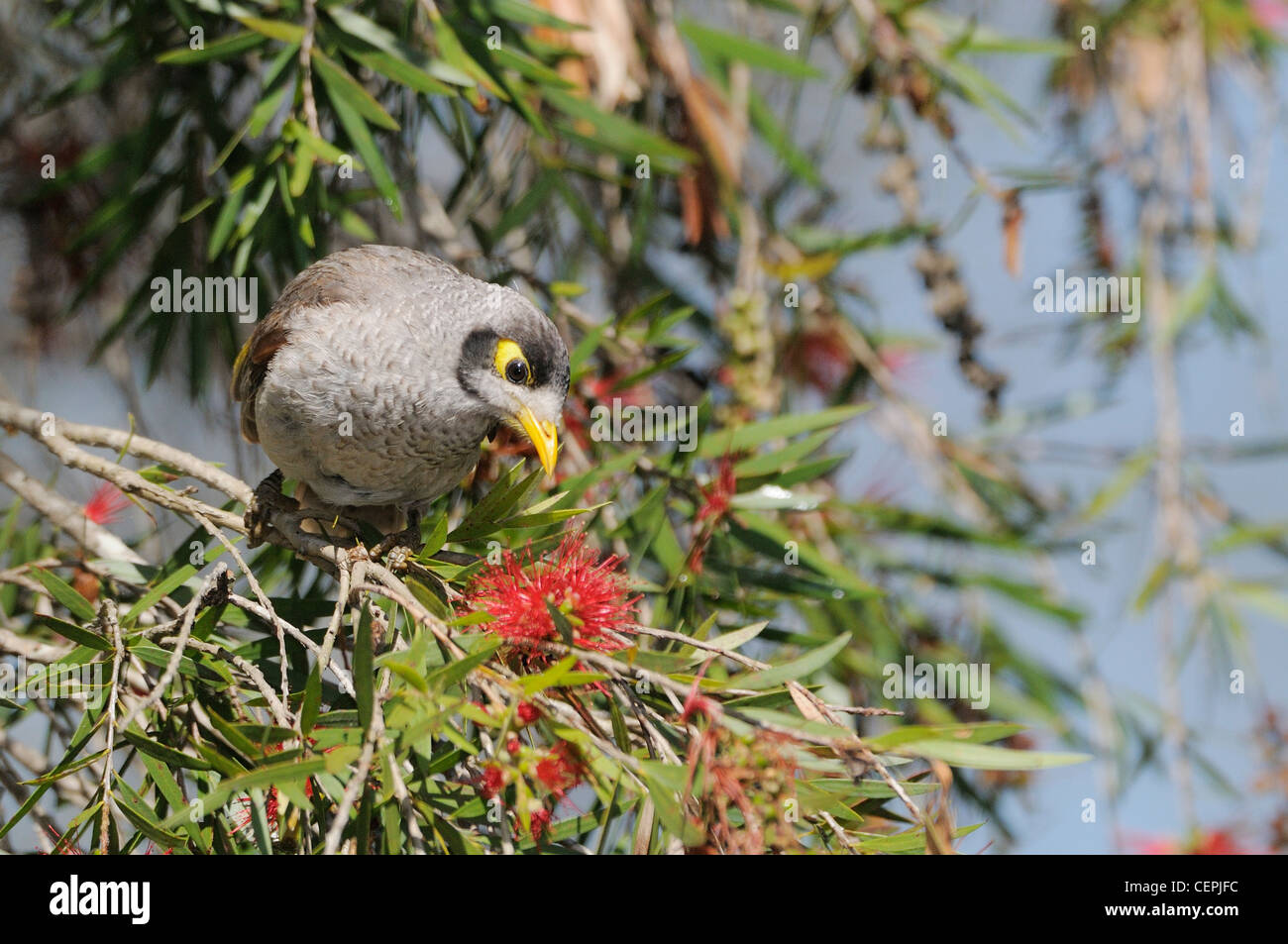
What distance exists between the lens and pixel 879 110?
11.2ft

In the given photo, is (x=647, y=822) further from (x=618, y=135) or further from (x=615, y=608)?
(x=618, y=135)

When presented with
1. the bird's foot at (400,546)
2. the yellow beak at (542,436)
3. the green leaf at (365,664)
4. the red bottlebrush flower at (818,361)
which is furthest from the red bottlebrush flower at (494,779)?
the red bottlebrush flower at (818,361)

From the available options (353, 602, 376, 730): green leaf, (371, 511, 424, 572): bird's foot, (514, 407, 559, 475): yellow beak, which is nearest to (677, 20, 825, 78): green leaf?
(514, 407, 559, 475): yellow beak

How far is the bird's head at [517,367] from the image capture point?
258 centimetres

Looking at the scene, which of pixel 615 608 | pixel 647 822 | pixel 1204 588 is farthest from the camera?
pixel 1204 588

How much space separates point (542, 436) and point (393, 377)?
375 millimetres

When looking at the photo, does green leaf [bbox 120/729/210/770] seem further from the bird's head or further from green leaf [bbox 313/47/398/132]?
green leaf [bbox 313/47/398/132]

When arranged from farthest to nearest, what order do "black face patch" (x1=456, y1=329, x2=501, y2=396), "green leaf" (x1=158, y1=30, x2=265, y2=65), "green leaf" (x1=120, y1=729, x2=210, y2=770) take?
1. "black face patch" (x1=456, y1=329, x2=501, y2=396)
2. "green leaf" (x1=158, y1=30, x2=265, y2=65)
3. "green leaf" (x1=120, y1=729, x2=210, y2=770)

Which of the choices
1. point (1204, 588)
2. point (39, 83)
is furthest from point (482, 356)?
point (1204, 588)

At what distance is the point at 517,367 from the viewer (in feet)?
8.56

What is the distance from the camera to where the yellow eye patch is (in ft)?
8.55

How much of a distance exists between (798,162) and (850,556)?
1.28 m

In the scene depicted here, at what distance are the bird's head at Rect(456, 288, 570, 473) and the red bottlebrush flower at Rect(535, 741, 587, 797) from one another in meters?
1.03

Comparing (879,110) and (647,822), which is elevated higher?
(879,110)
